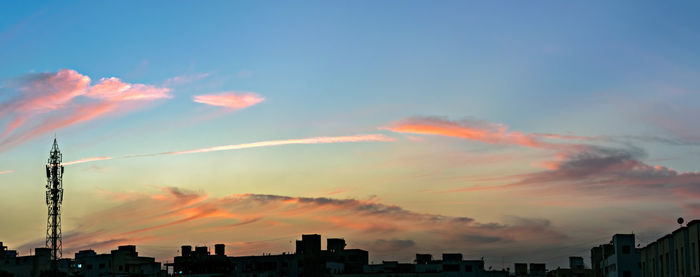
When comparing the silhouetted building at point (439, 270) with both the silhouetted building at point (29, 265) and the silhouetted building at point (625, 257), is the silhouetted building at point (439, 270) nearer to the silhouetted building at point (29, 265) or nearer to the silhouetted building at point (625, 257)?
the silhouetted building at point (625, 257)

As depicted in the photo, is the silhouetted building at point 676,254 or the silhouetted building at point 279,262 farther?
the silhouetted building at point 279,262

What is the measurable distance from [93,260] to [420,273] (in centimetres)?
7968

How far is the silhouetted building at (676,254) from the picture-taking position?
7844 cm

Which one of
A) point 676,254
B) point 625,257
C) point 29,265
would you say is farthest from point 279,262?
point 676,254

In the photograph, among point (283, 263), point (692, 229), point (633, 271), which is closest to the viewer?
point (692, 229)

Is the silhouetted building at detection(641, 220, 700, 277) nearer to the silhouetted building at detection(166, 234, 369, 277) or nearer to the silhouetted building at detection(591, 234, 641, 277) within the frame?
the silhouetted building at detection(591, 234, 641, 277)

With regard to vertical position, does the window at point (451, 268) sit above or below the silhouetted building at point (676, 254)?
below

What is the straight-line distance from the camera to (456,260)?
17438 centimetres

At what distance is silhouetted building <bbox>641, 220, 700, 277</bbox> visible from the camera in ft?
257

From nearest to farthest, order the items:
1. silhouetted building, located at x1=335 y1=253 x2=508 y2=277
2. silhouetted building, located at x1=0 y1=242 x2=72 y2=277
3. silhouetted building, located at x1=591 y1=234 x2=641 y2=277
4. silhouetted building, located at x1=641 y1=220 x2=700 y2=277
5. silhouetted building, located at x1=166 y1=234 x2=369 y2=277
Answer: silhouetted building, located at x1=641 y1=220 x2=700 y2=277 → silhouetted building, located at x1=591 y1=234 x2=641 y2=277 → silhouetted building, located at x1=335 y1=253 x2=508 y2=277 → silhouetted building, located at x1=0 y1=242 x2=72 y2=277 → silhouetted building, located at x1=166 y1=234 x2=369 y2=277

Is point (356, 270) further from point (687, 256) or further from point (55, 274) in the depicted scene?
point (687, 256)

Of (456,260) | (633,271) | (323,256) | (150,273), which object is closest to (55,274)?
(150,273)

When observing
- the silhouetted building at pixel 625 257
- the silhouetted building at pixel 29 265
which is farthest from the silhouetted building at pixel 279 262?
the silhouetted building at pixel 625 257

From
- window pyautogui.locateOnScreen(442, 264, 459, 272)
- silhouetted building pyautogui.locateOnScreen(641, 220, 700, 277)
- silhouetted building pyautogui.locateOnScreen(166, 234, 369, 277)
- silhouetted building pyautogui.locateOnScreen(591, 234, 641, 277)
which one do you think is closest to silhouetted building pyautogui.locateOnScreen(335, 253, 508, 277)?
window pyautogui.locateOnScreen(442, 264, 459, 272)
